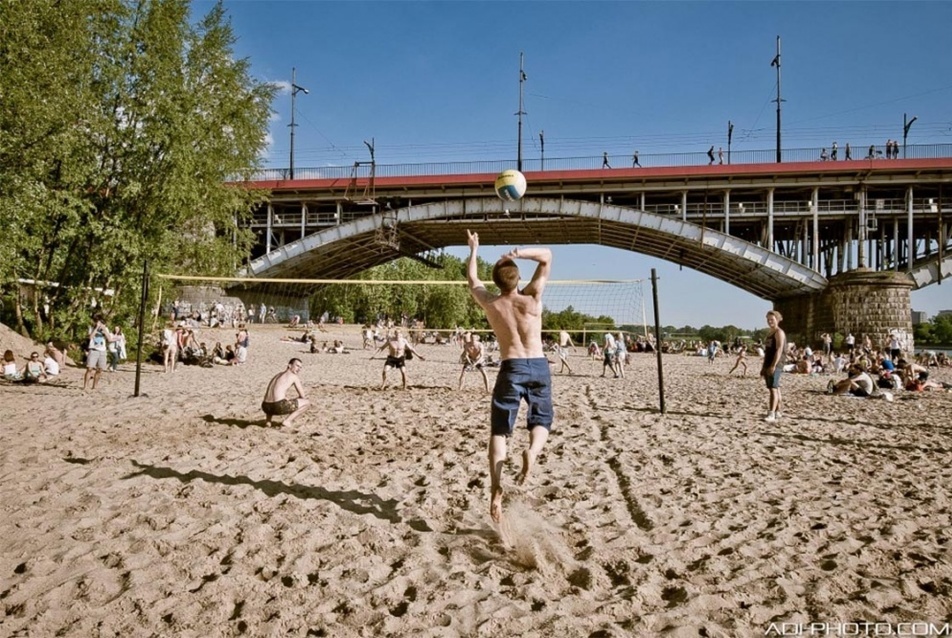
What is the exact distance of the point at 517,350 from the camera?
3938 mm

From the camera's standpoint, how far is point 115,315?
16.0 metres

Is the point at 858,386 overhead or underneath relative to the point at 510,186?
underneath

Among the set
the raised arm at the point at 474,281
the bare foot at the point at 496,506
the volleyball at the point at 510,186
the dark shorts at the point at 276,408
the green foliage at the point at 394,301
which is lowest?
the bare foot at the point at 496,506

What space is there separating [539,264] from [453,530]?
1831 mm

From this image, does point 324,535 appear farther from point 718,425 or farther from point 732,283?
point 732,283

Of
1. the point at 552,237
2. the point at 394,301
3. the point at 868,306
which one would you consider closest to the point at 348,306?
the point at 394,301

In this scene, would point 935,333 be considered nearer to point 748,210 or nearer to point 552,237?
point 748,210

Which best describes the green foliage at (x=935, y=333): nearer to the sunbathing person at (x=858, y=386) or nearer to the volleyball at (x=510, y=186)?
the sunbathing person at (x=858, y=386)

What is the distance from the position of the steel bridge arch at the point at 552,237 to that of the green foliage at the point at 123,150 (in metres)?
22.6

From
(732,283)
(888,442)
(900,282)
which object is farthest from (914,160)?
(888,442)

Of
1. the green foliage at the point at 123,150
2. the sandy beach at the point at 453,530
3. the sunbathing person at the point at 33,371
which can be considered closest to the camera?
the sandy beach at the point at 453,530

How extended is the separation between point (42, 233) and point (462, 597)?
16.2 m

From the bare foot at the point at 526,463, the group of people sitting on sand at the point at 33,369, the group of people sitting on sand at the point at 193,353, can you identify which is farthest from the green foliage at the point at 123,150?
the bare foot at the point at 526,463

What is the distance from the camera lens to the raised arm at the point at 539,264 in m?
3.86
